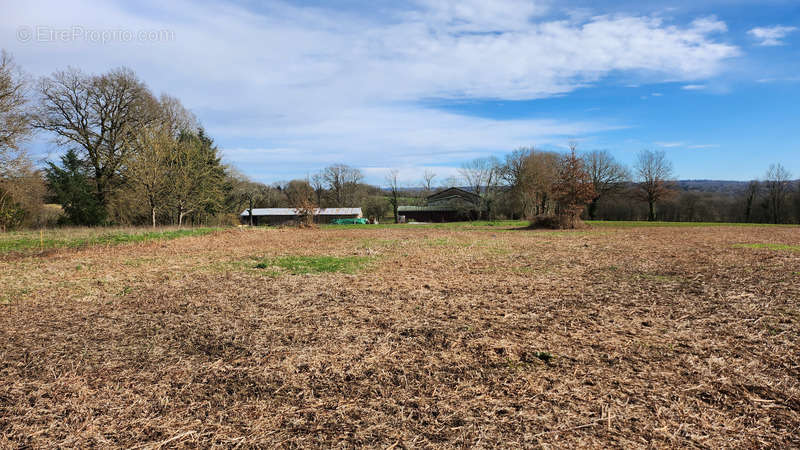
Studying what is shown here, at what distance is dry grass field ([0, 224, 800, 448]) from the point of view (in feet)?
9.96

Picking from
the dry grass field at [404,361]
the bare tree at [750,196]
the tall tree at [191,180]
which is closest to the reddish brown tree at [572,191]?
the dry grass field at [404,361]

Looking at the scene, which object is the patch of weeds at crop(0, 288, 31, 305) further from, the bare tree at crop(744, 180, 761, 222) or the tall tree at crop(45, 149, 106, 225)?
the bare tree at crop(744, 180, 761, 222)

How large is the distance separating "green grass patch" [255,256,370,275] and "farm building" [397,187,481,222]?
46.4 metres

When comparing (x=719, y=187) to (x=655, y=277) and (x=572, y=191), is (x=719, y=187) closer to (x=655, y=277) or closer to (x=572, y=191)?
(x=572, y=191)

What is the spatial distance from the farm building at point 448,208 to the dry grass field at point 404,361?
49430 mm

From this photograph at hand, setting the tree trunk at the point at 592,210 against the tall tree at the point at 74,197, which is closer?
the tall tree at the point at 74,197

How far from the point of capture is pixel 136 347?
478 cm

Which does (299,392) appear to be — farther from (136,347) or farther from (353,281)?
(353,281)

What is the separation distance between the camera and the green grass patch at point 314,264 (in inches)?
396

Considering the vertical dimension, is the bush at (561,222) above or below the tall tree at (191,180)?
below

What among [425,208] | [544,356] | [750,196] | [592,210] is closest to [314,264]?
[544,356]

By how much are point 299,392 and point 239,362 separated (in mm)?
1058

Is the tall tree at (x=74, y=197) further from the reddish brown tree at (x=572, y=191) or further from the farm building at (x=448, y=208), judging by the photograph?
the farm building at (x=448, y=208)

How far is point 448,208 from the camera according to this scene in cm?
6112
